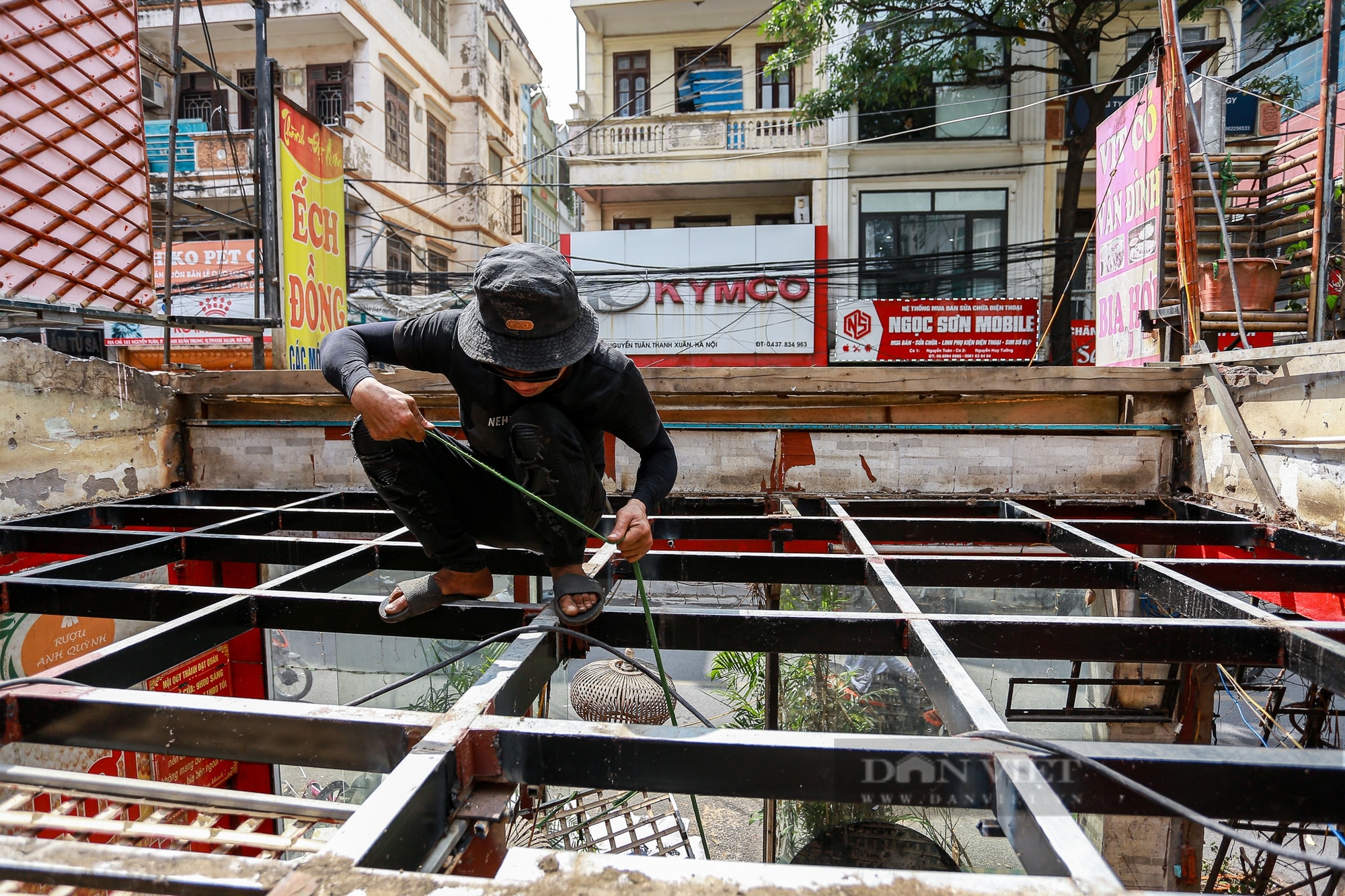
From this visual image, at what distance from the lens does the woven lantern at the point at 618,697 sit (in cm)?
739

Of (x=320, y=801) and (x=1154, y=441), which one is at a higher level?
(x=1154, y=441)

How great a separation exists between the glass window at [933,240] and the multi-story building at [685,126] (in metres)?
1.32

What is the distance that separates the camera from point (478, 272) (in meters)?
2.12

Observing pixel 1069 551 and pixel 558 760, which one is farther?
pixel 1069 551

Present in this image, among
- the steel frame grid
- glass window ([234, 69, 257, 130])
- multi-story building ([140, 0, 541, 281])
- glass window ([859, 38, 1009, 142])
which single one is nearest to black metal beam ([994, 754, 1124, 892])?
the steel frame grid

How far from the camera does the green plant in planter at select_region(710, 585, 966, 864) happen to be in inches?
263

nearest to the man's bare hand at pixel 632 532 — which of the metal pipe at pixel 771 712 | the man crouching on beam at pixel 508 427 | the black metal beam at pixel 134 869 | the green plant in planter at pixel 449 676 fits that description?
the man crouching on beam at pixel 508 427

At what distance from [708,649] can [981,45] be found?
14.3 metres

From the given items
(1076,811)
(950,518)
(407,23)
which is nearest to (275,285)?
(950,518)

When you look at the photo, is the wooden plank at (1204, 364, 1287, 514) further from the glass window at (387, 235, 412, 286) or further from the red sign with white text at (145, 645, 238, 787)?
the glass window at (387, 235, 412, 286)

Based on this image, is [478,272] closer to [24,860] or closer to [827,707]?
[24,860]

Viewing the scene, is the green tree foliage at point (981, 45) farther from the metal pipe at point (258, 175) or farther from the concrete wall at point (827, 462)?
the metal pipe at point (258, 175)

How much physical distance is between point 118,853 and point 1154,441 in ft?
16.1

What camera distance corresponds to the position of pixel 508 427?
2240 millimetres
